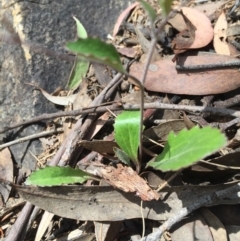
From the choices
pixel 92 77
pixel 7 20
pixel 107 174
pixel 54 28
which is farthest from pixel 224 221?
pixel 7 20

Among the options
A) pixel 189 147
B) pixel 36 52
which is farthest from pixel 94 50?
pixel 36 52

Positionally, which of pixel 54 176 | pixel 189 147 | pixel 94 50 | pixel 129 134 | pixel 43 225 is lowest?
pixel 43 225

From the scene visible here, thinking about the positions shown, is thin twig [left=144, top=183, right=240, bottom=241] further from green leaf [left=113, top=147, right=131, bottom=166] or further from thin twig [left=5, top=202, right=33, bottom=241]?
thin twig [left=5, top=202, right=33, bottom=241]

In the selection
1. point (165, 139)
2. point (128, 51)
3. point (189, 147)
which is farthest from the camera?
point (128, 51)

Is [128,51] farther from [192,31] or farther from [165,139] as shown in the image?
[165,139]

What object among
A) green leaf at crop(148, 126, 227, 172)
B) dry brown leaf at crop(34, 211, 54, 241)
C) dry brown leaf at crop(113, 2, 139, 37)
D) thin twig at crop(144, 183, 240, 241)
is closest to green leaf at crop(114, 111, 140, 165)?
green leaf at crop(148, 126, 227, 172)

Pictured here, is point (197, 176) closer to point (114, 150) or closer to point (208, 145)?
point (114, 150)
